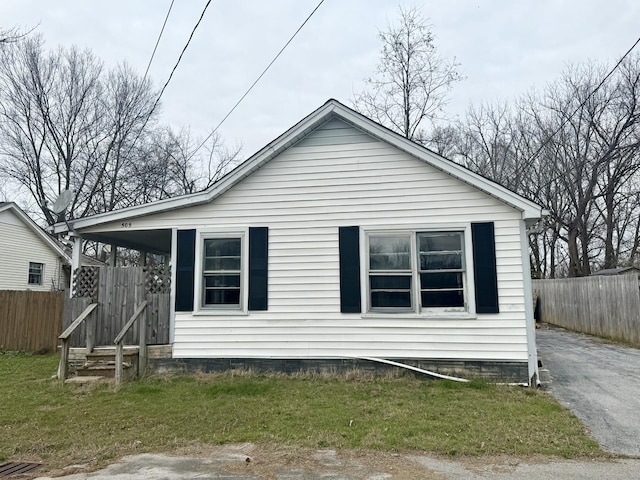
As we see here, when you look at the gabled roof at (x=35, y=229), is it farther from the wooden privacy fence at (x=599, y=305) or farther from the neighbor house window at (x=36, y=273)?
the wooden privacy fence at (x=599, y=305)

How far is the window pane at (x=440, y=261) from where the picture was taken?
784cm

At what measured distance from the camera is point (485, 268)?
24.9 feet

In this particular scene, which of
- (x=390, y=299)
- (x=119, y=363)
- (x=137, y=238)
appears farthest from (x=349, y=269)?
(x=137, y=238)

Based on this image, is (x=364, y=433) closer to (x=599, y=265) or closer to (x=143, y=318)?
(x=143, y=318)

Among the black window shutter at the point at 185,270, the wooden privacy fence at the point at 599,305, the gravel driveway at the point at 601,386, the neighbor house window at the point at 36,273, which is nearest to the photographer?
Answer: the gravel driveway at the point at 601,386

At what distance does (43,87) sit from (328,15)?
2337cm

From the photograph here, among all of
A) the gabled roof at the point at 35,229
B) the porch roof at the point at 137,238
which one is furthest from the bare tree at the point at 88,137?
the porch roof at the point at 137,238

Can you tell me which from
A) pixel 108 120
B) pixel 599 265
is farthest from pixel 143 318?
pixel 599 265

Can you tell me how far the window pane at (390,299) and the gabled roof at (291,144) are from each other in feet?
7.36

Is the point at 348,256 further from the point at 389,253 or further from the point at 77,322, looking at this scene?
the point at 77,322

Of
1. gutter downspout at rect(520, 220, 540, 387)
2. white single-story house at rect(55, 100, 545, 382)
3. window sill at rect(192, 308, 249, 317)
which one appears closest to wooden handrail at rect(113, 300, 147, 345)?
white single-story house at rect(55, 100, 545, 382)

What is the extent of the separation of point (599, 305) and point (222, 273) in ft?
40.0

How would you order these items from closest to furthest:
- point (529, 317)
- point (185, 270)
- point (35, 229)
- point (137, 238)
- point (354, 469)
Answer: point (354, 469) < point (529, 317) < point (185, 270) < point (137, 238) < point (35, 229)

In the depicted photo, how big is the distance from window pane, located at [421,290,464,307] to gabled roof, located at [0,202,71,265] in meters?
19.1
